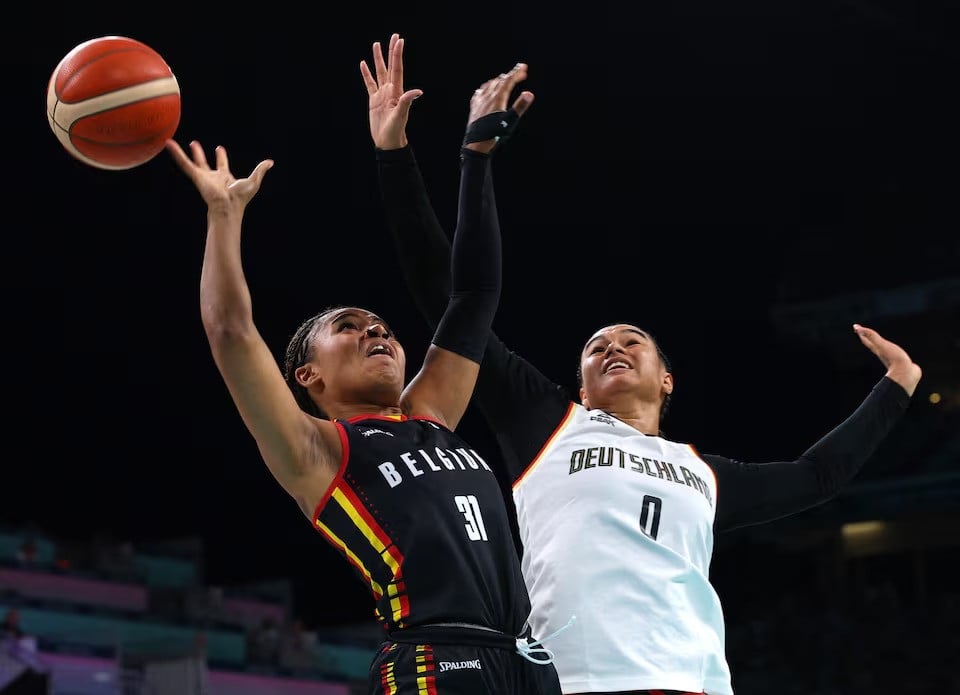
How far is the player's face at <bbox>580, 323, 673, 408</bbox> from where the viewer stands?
12.8 feet

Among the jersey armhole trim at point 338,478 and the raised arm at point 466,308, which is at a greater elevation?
the raised arm at point 466,308

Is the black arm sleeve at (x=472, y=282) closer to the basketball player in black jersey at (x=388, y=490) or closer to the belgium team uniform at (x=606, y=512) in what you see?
the belgium team uniform at (x=606, y=512)

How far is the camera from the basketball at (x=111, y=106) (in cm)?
333

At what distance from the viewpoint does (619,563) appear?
3.39 metres

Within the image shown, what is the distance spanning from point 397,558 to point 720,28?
12447 mm

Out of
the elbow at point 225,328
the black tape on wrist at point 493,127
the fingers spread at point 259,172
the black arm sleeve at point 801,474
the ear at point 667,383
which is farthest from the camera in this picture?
the ear at point 667,383

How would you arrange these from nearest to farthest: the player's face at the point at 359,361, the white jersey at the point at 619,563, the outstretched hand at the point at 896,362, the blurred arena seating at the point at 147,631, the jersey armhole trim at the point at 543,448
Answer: the player's face at the point at 359,361
the white jersey at the point at 619,563
the jersey armhole trim at the point at 543,448
the outstretched hand at the point at 896,362
the blurred arena seating at the point at 147,631

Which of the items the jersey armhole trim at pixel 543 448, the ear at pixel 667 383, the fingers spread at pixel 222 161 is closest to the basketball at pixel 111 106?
the fingers spread at pixel 222 161

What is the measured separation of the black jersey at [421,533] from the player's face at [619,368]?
988 mm

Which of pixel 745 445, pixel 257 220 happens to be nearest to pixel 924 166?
pixel 745 445

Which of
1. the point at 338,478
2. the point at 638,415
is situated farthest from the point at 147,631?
the point at 338,478

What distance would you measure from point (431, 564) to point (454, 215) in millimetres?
12352

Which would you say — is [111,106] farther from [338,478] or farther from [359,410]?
[338,478]

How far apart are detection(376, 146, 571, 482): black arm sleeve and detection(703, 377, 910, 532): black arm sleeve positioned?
1.92 ft
